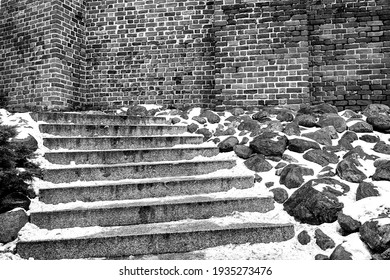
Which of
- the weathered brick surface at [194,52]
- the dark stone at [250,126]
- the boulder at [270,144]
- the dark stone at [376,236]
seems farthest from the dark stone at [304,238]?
the weathered brick surface at [194,52]

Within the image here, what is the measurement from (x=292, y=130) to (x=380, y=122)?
107 centimetres

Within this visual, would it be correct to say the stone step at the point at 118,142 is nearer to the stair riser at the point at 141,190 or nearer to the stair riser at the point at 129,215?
the stair riser at the point at 141,190

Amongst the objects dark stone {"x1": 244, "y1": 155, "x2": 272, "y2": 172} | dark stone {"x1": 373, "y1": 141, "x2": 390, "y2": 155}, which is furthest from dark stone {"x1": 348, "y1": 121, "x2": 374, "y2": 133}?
dark stone {"x1": 244, "y1": 155, "x2": 272, "y2": 172}

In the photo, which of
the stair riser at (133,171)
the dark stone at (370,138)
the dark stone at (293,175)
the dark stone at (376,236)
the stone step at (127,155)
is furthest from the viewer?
the dark stone at (370,138)

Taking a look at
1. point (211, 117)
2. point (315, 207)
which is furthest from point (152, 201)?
point (211, 117)

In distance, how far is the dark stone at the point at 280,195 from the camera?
344cm

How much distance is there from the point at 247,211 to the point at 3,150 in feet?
7.43

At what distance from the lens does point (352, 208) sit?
9.75 ft

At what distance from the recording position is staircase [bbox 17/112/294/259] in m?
2.89

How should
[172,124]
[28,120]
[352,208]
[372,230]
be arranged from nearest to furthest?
[372,230] < [352,208] < [28,120] < [172,124]

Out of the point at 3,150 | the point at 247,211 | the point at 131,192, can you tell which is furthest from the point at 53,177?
the point at 247,211

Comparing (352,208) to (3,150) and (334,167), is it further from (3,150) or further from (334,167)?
(3,150)

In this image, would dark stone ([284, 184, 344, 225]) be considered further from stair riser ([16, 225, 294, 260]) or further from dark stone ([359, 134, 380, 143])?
dark stone ([359, 134, 380, 143])

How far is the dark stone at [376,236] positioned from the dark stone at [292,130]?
1872 mm
